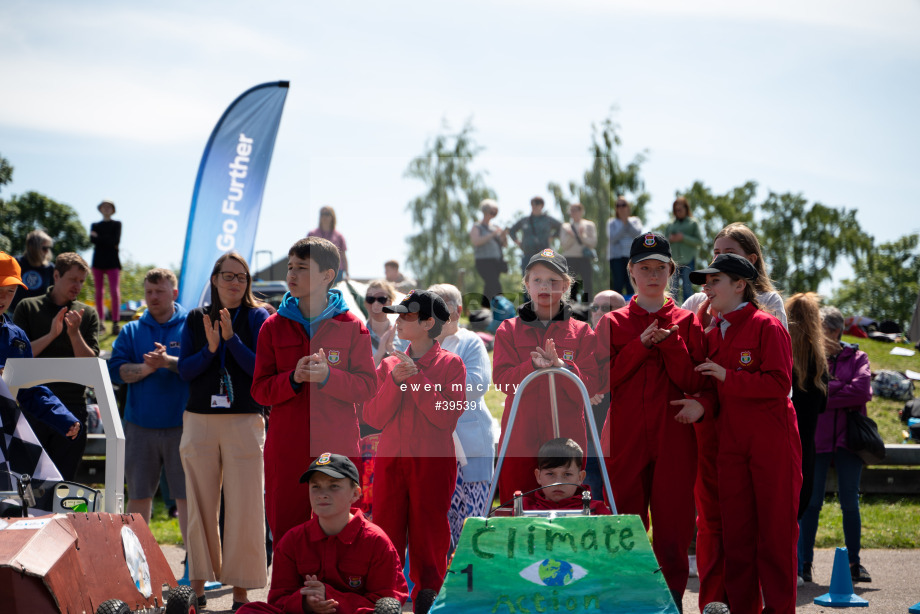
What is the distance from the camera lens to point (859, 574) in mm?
6781

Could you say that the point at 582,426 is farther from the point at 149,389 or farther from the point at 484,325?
the point at 484,325

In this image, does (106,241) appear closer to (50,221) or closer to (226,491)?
(226,491)

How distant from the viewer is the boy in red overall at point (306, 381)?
5023 mm

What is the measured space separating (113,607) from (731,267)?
3.66 metres

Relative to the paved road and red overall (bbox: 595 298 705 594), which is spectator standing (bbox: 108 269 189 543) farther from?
red overall (bbox: 595 298 705 594)

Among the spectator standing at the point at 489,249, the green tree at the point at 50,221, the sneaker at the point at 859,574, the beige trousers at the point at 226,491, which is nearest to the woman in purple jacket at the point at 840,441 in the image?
the sneaker at the point at 859,574

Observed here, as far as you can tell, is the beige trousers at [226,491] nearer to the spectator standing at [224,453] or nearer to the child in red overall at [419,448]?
the spectator standing at [224,453]

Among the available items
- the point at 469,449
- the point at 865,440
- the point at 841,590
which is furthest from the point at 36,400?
the point at 865,440

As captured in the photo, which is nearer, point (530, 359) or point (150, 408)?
point (530, 359)

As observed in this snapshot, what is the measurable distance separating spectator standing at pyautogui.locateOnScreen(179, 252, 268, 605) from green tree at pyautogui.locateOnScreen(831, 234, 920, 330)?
54792 millimetres

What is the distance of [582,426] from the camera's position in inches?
205

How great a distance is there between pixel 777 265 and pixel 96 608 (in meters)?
60.0

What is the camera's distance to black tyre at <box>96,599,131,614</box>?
3779mm

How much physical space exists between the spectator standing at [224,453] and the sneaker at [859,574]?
4573 mm
